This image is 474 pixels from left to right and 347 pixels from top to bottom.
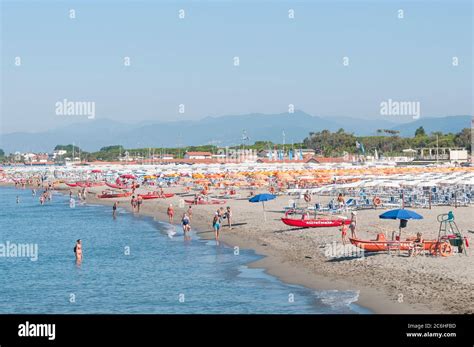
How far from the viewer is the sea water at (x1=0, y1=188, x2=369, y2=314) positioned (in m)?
18.7

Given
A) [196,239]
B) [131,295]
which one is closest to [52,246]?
[196,239]

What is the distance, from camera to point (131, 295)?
20.6 meters

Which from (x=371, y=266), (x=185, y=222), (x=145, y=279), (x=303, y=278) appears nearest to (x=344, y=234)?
(x=371, y=266)

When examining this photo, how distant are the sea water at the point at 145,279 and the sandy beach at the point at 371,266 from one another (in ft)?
2.15

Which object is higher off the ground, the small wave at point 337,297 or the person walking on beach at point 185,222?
the person walking on beach at point 185,222

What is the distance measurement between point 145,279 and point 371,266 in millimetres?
7173

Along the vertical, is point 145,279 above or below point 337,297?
below

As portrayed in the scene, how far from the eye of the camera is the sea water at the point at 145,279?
61.4 feet

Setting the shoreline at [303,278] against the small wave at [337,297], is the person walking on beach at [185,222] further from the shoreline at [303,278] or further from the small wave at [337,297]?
the small wave at [337,297]

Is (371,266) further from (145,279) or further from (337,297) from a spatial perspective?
(145,279)

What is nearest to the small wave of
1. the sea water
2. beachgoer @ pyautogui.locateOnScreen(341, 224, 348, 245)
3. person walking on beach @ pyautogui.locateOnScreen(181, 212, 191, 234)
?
the sea water

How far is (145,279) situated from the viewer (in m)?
23.0

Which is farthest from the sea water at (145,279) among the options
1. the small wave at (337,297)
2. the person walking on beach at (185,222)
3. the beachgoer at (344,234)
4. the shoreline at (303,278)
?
the beachgoer at (344,234)
